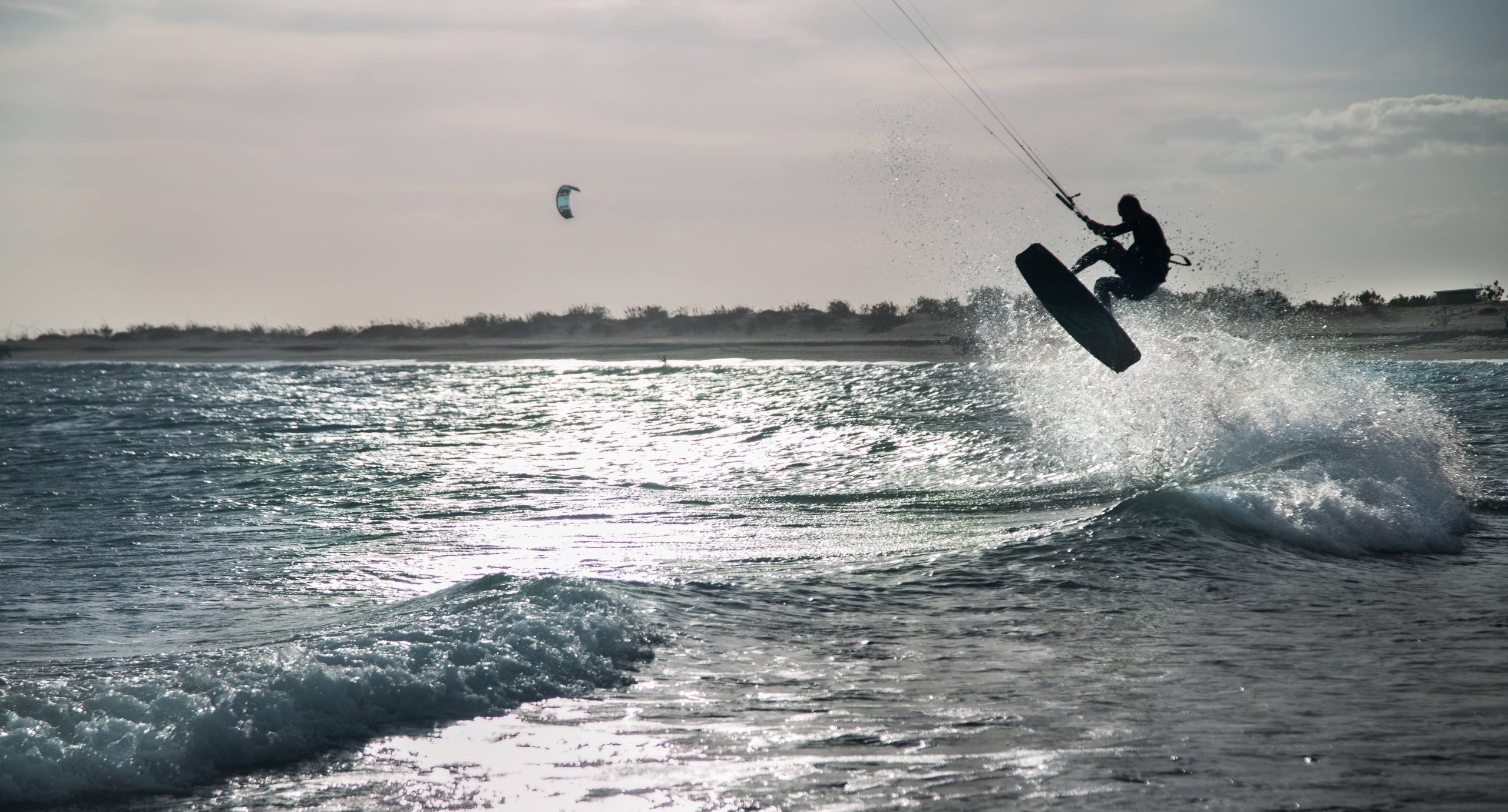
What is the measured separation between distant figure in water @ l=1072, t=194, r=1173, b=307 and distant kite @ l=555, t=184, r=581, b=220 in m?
9.27

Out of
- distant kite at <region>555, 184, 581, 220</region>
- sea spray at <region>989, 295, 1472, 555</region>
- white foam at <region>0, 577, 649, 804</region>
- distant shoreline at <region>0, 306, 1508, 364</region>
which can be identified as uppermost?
distant kite at <region>555, 184, 581, 220</region>

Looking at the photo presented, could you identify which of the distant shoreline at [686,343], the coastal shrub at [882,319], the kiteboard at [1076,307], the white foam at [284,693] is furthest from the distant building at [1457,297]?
the white foam at [284,693]

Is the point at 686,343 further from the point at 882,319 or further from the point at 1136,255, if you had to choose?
the point at 1136,255

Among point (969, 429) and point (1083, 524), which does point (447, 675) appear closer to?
point (1083, 524)

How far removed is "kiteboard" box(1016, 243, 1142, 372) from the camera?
12.0m

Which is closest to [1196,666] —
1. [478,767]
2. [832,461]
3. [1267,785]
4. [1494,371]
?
[1267,785]

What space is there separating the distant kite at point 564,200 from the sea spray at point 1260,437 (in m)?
7.99

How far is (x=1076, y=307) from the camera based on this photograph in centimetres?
1223

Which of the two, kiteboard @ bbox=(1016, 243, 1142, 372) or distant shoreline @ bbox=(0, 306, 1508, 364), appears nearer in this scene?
kiteboard @ bbox=(1016, 243, 1142, 372)

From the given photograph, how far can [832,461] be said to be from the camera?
48.6ft

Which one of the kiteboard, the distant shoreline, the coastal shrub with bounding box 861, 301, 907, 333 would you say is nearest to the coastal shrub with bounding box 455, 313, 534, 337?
the distant shoreline

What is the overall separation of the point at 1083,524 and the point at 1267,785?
5.13 metres

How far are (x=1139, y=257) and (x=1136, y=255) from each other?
0.03 m

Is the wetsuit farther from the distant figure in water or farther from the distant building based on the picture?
the distant building
